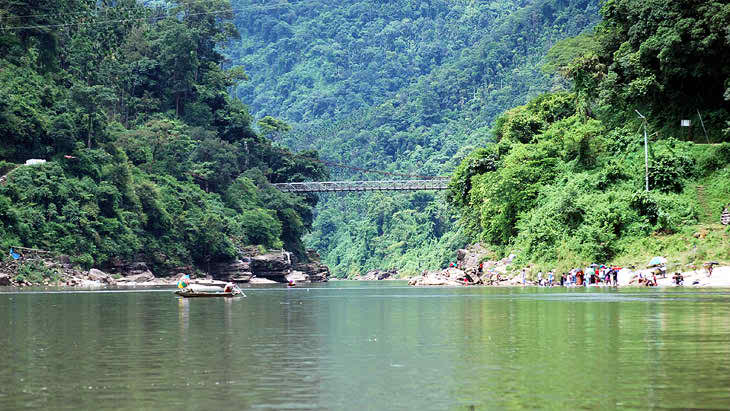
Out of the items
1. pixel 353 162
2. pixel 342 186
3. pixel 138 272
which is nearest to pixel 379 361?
pixel 138 272

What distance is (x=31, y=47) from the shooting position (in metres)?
108

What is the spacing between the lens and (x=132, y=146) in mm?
109375

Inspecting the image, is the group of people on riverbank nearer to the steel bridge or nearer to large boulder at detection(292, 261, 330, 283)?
large boulder at detection(292, 261, 330, 283)

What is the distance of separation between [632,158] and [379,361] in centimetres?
4922

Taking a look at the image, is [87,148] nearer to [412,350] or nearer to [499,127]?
[499,127]

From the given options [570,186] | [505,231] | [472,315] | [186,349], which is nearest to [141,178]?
[505,231]

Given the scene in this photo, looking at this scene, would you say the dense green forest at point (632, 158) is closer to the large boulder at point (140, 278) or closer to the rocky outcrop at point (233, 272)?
the large boulder at point (140, 278)

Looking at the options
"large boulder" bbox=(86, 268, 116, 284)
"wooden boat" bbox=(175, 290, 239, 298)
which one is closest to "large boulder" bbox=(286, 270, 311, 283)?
"large boulder" bbox=(86, 268, 116, 284)

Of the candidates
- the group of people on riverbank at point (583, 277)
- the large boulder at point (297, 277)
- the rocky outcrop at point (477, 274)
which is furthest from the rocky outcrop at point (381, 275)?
the group of people on riverbank at point (583, 277)

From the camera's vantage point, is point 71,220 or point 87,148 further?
point 87,148

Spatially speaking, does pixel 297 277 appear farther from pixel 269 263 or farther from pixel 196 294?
pixel 196 294

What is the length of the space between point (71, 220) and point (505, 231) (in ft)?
137

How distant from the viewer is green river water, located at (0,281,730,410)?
12484 mm

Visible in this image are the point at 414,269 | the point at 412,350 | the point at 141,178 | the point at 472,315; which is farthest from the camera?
the point at 414,269
